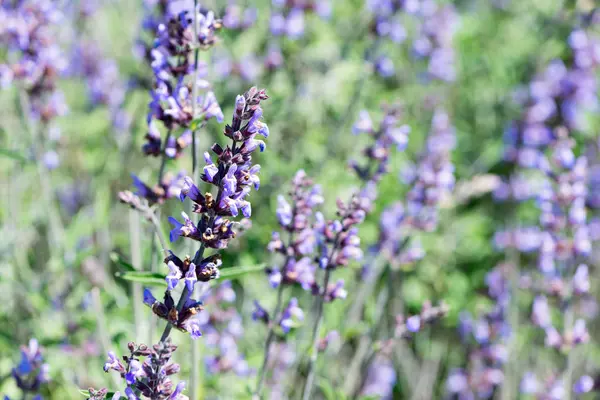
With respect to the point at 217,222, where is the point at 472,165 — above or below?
above

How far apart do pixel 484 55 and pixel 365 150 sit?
4.64m

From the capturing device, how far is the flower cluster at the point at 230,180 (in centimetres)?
206

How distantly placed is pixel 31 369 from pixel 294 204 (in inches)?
54.3

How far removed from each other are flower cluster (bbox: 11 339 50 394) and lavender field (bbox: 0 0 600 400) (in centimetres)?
1

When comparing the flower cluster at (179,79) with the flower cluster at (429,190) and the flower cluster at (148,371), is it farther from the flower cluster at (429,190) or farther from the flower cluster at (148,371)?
the flower cluster at (429,190)

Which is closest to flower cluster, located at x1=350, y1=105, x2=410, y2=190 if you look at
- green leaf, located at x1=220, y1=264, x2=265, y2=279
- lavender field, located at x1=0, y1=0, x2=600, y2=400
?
lavender field, located at x1=0, y1=0, x2=600, y2=400

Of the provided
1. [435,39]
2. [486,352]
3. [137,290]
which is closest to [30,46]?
[137,290]

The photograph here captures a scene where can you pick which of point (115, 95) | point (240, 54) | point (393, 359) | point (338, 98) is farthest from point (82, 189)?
point (393, 359)

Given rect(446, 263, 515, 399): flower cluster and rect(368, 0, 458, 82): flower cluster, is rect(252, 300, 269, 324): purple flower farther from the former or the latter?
rect(368, 0, 458, 82): flower cluster

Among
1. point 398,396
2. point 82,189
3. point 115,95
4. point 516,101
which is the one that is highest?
point 516,101

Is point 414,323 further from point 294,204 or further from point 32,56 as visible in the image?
point 32,56

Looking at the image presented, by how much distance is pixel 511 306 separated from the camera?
4871 millimetres

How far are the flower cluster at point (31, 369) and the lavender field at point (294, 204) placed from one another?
0.01 m

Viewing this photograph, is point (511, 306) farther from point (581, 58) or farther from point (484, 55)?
point (484, 55)
